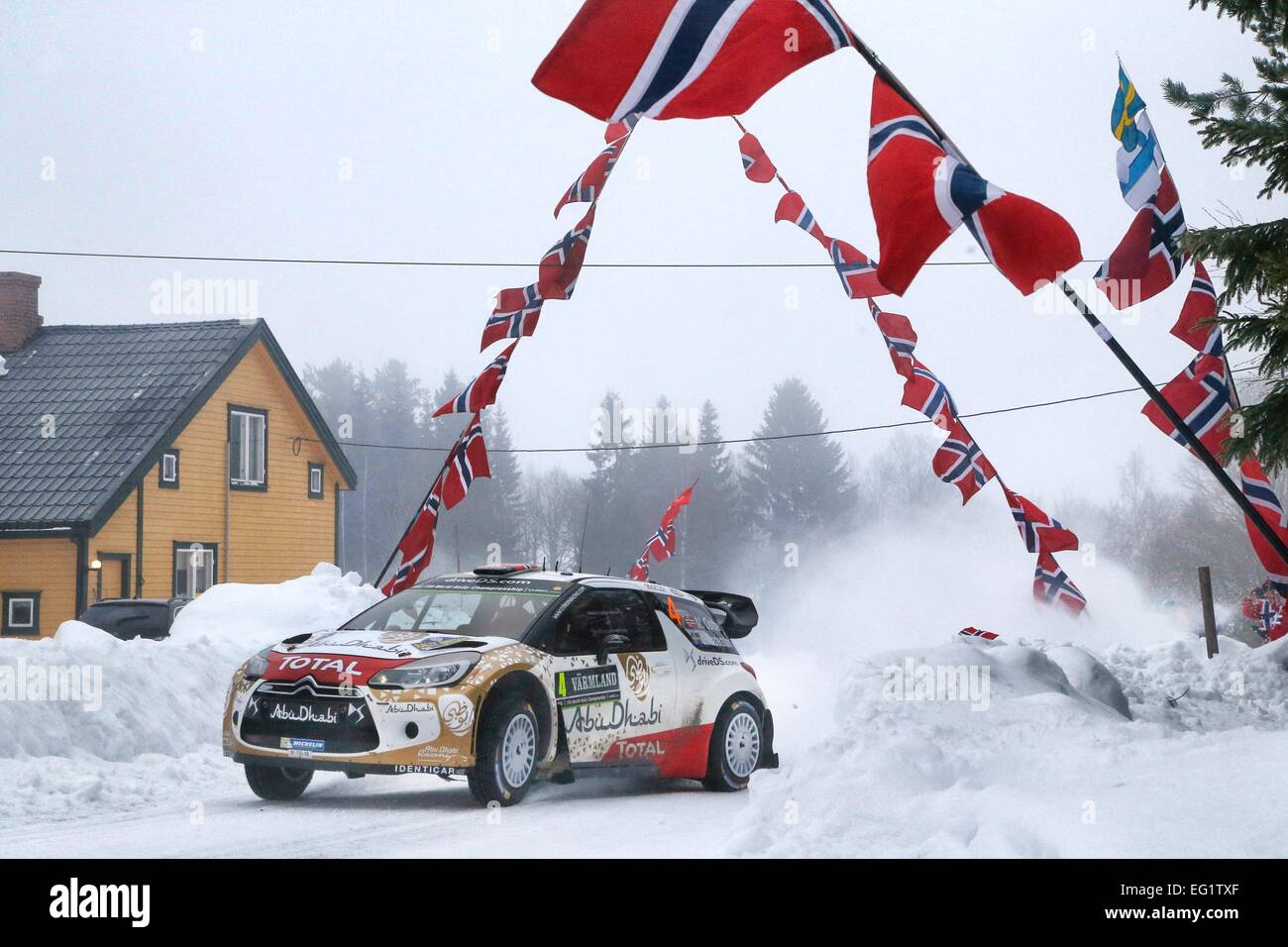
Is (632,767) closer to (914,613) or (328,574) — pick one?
(328,574)

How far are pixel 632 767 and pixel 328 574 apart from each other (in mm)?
12236

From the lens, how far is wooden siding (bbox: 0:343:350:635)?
28219 millimetres

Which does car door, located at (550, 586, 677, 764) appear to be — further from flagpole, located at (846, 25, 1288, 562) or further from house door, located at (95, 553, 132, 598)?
house door, located at (95, 553, 132, 598)

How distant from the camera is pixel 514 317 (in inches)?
631

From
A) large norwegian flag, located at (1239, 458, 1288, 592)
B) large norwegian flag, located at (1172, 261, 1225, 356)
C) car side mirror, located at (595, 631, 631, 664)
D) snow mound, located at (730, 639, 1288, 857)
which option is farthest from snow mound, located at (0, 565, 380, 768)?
large norwegian flag, located at (1239, 458, 1288, 592)

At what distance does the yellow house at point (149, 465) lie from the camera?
28141 millimetres

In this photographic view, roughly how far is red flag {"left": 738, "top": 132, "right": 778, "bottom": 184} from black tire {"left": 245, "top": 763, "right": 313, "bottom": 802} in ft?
33.9

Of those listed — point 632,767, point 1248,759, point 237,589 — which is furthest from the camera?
point 237,589

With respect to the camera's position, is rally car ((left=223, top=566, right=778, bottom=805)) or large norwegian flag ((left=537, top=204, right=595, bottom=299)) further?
large norwegian flag ((left=537, top=204, right=595, bottom=299))

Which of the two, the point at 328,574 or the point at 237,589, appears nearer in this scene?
the point at 237,589

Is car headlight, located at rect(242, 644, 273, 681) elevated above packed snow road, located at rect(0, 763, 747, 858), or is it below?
above

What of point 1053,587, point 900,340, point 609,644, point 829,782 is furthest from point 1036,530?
point 829,782
